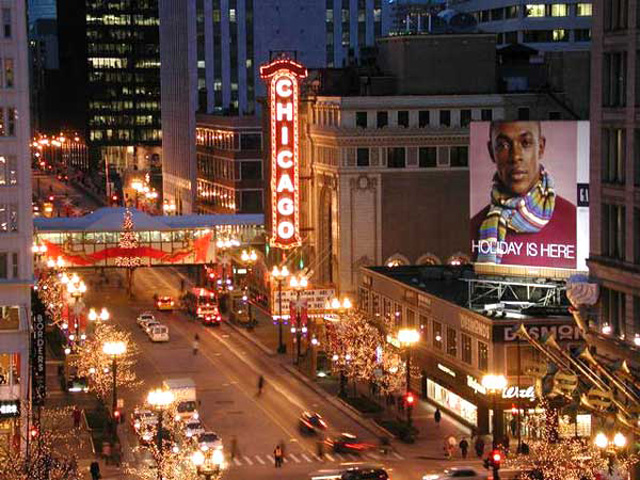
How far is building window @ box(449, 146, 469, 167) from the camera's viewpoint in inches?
4555

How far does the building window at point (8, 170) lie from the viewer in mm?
77000

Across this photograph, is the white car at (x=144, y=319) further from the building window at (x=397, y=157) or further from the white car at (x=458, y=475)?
the white car at (x=458, y=475)

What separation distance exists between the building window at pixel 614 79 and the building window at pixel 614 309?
7162 millimetres

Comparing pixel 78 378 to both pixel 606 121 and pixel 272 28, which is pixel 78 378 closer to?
pixel 606 121

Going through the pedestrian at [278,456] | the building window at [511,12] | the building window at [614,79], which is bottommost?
the pedestrian at [278,456]

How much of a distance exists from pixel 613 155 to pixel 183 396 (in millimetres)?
31838

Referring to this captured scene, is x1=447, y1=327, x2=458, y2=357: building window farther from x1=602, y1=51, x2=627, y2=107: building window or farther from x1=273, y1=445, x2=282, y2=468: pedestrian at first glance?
x1=602, y1=51, x2=627, y2=107: building window

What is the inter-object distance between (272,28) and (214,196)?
972 inches

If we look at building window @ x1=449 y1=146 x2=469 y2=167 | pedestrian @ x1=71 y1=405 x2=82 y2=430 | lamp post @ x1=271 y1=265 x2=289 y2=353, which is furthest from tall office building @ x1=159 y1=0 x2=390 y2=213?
pedestrian @ x1=71 y1=405 x2=82 y2=430

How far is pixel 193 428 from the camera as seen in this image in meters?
78.4

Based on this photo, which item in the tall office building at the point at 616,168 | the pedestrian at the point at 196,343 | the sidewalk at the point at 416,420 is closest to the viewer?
the tall office building at the point at 616,168

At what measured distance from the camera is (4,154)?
77.1m

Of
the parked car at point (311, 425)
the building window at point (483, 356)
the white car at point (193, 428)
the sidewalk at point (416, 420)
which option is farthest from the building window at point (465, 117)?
the white car at point (193, 428)

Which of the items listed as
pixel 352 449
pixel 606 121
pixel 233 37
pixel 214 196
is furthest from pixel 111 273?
pixel 606 121
